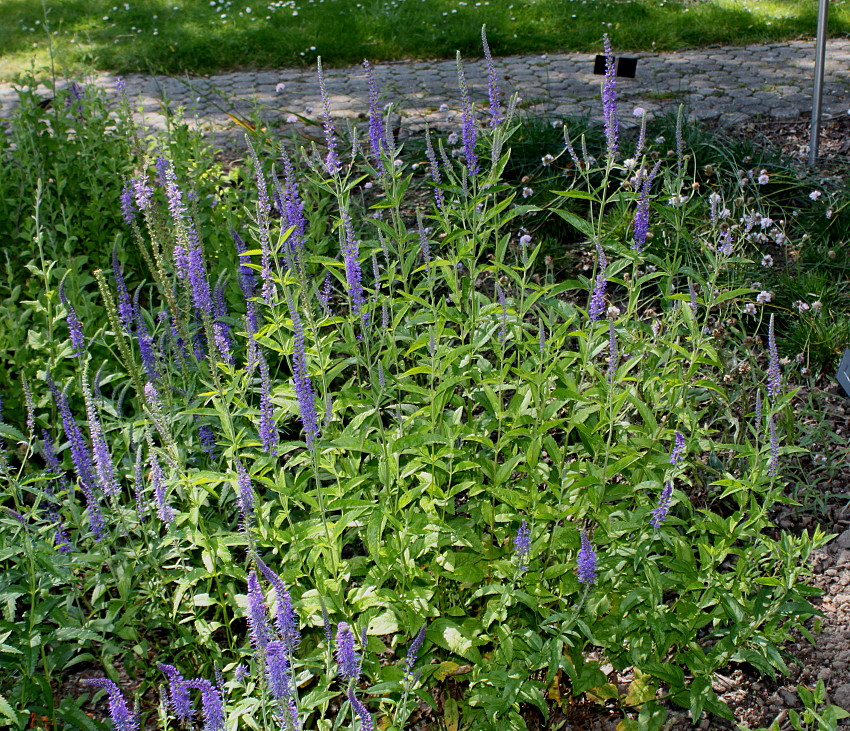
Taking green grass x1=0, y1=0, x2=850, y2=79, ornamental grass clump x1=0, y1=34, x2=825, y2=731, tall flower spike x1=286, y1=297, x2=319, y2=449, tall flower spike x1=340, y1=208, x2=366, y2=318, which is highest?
green grass x1=0, y1=0, x2=850, y2=79

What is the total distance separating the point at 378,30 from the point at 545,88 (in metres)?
2.82

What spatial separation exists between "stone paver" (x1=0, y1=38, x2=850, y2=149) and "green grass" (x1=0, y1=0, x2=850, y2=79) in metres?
0.29

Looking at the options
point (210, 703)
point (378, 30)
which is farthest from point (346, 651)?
point (378, 30)

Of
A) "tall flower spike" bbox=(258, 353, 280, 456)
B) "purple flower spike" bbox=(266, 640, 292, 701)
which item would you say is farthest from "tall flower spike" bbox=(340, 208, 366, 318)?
"purple flower spike" bbox=(266, 640, 292, 701)

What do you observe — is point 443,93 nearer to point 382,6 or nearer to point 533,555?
point 382,6

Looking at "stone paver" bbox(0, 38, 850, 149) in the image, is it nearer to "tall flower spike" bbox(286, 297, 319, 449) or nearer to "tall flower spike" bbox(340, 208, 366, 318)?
"tall flower spike" bbox(340, 208, 366, 318)

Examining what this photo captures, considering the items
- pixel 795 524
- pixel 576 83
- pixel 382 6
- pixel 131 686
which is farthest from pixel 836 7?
pixel 131 686

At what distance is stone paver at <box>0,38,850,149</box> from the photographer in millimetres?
7141

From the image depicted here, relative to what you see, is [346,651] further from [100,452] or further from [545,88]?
[545,88]

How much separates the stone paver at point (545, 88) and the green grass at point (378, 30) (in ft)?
0.96

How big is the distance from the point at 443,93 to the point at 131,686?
6554 mm

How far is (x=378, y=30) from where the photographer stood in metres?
9.80

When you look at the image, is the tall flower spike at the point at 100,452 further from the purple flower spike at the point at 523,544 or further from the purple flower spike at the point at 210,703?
the purple flower spike at the point at 523,544

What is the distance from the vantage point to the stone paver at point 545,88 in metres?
7.14
